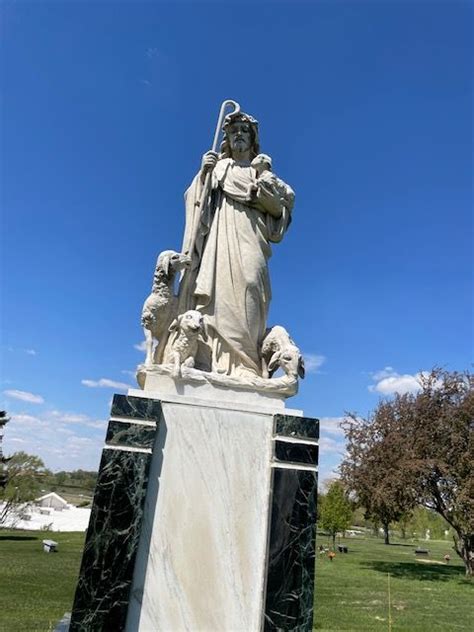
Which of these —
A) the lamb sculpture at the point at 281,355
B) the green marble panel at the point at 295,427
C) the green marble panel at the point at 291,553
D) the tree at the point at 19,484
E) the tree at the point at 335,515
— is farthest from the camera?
the tree at the point at 19,484

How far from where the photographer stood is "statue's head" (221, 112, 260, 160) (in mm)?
6336

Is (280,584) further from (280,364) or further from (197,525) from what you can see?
(280,364)

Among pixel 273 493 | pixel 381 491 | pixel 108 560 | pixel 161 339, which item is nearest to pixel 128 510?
pixel 108 560

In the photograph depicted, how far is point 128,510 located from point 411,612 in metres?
12.1

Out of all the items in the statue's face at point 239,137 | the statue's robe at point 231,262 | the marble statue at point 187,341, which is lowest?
the marble statue at point 187,341

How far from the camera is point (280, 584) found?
426cm

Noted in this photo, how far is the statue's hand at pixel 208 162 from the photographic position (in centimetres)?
587

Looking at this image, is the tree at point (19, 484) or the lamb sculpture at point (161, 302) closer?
the lamb sculpture at point (161, 302)

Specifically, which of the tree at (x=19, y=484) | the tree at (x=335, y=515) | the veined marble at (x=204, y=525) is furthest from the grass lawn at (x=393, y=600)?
the tree at (x=19, y=484)

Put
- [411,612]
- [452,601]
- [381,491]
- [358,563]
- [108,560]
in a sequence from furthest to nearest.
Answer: [358,563] → [381,491] → [452,601] → [411,612] → [108,560]

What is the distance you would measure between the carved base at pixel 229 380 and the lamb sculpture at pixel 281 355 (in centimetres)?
12

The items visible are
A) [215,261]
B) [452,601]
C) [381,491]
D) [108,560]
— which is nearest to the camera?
[108,560]

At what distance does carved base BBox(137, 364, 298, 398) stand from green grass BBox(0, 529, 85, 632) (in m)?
6.76

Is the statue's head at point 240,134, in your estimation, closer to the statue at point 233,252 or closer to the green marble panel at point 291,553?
the statue at point 233,252
